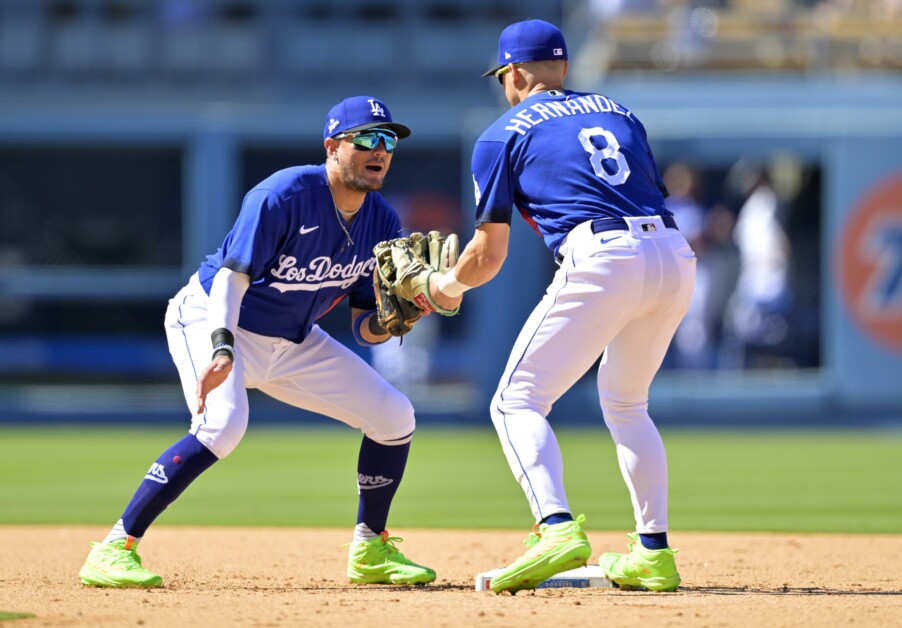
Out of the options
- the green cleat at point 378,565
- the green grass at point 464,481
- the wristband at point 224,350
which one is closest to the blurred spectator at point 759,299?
the green grass at point 464,481

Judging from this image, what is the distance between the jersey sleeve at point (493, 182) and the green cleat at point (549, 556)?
0.95m

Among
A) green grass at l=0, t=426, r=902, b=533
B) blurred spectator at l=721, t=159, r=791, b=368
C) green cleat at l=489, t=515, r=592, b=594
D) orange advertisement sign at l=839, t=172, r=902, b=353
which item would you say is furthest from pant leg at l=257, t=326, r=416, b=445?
→ orange advertisement sign at l=839, t=172, r=902, b=353

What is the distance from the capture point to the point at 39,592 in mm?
4461

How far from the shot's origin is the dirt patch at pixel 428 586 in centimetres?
388

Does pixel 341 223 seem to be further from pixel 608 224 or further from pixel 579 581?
pixel 579 581

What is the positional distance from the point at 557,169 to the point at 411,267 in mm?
629

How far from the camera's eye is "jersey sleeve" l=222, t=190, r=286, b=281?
456 cm

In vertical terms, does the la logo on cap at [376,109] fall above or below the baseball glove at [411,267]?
above

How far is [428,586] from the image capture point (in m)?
4.83

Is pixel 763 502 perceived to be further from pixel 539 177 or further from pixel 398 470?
pixel 539 177

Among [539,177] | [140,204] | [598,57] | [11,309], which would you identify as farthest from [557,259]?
[140,204]

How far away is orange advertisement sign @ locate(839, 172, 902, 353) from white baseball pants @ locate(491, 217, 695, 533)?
28.3 feet

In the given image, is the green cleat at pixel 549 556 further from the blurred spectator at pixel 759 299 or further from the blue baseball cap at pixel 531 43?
the blurred spectator at pixel 759 299

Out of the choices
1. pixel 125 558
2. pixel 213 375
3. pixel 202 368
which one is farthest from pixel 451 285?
pixel 125 558
